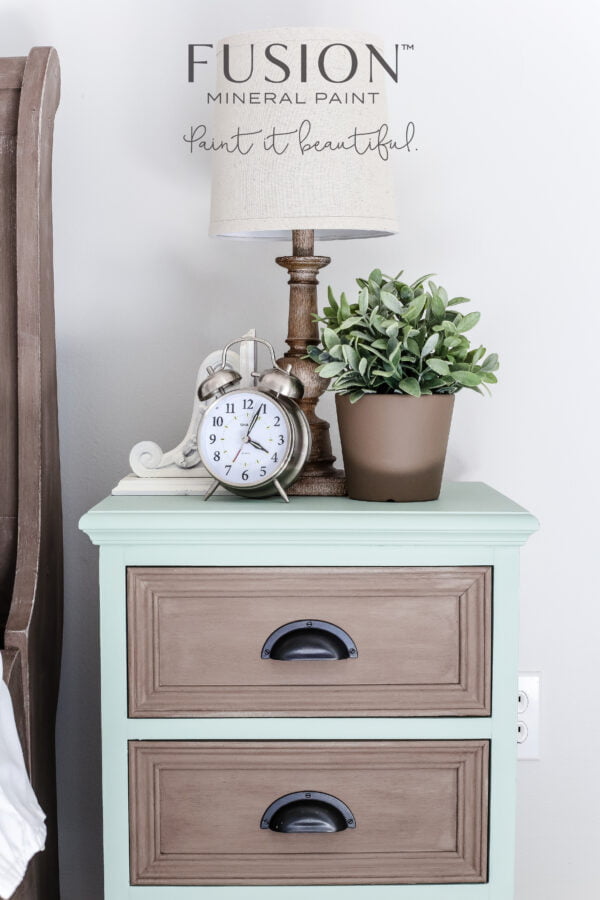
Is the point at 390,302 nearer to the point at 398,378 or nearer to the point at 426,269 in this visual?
the point at 398,378

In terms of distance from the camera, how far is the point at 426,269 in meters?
1.47

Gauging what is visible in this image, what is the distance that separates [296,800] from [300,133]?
0.75 meters

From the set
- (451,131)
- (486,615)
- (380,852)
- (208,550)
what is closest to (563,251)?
(451,131)

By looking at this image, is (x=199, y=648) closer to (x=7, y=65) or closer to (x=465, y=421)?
(x=465, y=421)

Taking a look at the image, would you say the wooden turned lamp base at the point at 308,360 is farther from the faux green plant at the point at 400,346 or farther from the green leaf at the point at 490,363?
the green leaf at the point at 490,363

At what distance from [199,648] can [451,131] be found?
2.82ft

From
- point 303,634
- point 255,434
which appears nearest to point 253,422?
point 255,434

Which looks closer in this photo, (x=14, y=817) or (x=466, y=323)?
(x=14, y=817)

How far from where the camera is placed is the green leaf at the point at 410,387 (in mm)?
1102

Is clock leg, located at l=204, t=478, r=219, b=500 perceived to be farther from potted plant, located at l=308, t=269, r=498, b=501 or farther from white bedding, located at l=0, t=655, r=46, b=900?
white bedding, located at l=0, t=655, r=46, b=900

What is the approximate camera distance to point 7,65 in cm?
124

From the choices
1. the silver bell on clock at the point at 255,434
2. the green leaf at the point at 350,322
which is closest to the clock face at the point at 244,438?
the silver bell on clock at the point at 255,434

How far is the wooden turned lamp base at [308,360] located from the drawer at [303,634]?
17 cm

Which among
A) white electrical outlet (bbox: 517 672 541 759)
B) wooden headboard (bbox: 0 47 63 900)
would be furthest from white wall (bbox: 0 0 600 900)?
wooden headboard (bbox: 0 47 63 900)
